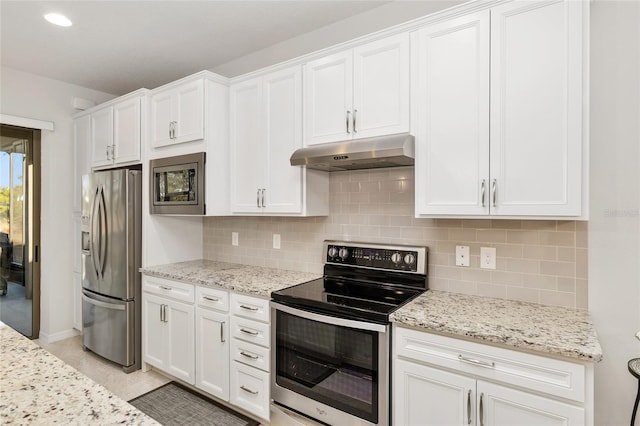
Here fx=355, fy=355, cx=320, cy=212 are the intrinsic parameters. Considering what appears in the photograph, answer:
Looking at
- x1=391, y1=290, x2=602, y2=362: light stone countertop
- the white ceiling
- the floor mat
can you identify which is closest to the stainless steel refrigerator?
the floor mat

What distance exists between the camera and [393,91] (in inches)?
Answer: 79.9

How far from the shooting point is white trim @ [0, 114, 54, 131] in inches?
130

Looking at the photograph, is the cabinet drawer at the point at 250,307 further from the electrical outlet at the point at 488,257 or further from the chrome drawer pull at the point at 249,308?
the electrical outlet at the point at 488,257

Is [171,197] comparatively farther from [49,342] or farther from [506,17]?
[506,17]

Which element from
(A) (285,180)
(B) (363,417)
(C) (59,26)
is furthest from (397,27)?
(C) (59,26)

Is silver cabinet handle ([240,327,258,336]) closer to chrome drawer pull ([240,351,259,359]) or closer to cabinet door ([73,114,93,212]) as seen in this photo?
chrome drawer pull ([240,351,259,359])

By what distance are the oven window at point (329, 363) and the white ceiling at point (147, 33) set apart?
2076mm

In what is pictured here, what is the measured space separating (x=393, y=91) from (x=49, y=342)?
163 inches

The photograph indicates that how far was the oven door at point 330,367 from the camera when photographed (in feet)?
5.79

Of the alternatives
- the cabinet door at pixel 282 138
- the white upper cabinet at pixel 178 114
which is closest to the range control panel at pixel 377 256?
the cabinet door at pixel 282 138

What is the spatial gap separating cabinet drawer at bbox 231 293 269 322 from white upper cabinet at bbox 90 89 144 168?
169cm

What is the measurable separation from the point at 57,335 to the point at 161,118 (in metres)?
2.62

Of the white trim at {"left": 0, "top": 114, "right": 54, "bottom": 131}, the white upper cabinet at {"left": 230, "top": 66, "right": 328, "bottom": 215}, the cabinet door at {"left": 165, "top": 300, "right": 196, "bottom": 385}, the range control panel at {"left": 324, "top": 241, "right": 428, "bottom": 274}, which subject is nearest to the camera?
the range control panel at {"left": 324, "top": 241, "right": 428, "bottom": 274}

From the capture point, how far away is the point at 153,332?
116 inches
